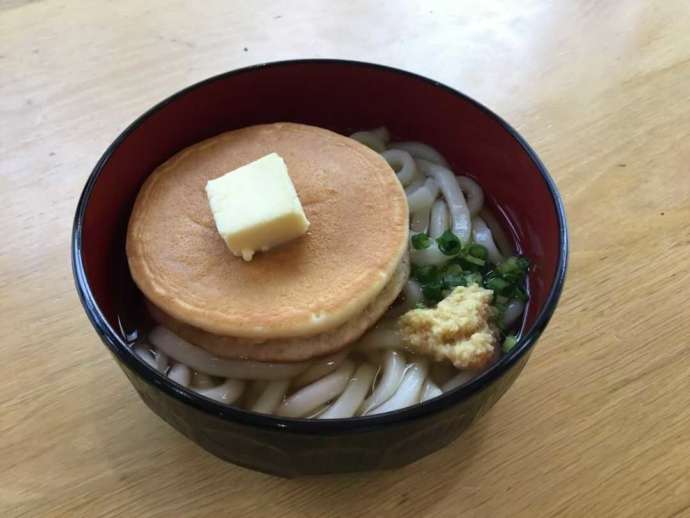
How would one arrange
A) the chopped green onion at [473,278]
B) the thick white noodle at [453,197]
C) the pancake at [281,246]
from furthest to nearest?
the thick white noodle at [453,197] < the chopped green onion at [473,278] < the pancake at [281,246]

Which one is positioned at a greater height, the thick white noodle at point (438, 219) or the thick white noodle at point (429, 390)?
the thick white noodle at point (438, 219)

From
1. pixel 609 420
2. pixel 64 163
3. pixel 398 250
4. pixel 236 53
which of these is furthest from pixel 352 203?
pixel 236 53

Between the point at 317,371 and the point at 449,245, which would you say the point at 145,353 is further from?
the point at 449,245

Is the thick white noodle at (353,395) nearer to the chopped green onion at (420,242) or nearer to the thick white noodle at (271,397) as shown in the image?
the thick white noodle at (271,397)

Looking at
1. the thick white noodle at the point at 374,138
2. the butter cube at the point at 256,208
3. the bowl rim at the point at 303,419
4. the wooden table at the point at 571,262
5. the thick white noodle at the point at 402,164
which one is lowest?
the wooden table at the point at 571,262

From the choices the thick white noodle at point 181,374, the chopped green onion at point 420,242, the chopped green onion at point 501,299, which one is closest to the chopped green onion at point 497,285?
the chopped green onion at point 501,299

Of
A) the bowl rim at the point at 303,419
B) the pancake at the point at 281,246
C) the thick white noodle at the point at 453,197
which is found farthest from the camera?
the thick white noodle at the point at 453,197

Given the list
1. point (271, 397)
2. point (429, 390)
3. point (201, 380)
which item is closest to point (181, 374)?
point (201, 380)

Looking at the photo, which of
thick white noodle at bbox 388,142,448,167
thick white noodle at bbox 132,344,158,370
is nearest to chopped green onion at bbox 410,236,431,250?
thick white noodle at bbox 388,142,448,167
